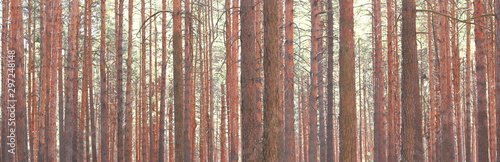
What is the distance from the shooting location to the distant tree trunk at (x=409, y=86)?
28.3 feet

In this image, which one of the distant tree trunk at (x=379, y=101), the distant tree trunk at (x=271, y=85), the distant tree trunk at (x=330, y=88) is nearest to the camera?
the distant tree trunk at (x=271, y=85)

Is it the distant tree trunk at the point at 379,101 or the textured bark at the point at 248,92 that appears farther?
the distant tree trunk at the point at 379,101

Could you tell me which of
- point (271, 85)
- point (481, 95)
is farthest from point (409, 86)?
point (481, 95)

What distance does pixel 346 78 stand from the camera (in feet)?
28.5

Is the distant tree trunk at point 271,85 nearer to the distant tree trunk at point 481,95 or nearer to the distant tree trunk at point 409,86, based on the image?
the distant tree trunk at point 409,86

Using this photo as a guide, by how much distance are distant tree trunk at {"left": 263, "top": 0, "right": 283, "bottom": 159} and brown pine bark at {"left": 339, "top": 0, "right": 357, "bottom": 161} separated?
4.69 ft

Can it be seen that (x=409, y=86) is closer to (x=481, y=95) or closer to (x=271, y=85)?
(x=271, y=85)

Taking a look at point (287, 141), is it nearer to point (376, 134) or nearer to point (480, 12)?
point (376, 134)

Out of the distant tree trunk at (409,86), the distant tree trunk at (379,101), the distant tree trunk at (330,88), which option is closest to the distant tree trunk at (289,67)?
the distant tree trunk at (330,88)

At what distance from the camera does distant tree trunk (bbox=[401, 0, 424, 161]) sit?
28.3ft

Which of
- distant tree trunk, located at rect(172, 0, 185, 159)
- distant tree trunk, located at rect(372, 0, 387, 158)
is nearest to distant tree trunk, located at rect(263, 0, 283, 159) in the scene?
distant tree trunk, located at rect(172, 0, 185, 159)

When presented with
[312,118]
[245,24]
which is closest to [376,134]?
[312,118]

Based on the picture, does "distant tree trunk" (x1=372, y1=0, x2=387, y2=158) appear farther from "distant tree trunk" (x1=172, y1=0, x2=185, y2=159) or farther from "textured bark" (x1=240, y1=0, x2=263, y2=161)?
"textured bark" (x1=240, y1=0, x2=263, y2=161)

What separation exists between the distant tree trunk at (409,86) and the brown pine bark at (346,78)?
0.90 metres
